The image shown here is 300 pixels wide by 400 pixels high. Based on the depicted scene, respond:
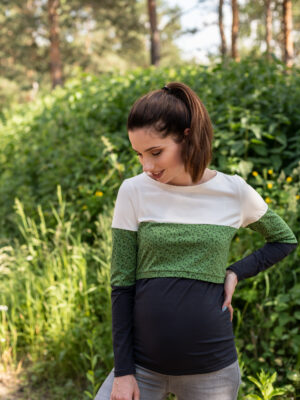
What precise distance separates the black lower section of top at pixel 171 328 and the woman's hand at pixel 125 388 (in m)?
0.02

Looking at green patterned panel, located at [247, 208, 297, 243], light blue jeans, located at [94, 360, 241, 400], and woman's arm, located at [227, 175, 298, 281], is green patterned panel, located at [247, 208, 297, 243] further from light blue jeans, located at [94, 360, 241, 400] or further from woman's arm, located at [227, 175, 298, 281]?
light blue jeans, located at [94, 360, 241, 400]

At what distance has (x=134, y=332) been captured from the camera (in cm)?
143

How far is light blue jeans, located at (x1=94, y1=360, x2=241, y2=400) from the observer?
140 centimetres

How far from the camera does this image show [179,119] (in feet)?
4.42

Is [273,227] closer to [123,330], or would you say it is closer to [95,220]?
[123,330]

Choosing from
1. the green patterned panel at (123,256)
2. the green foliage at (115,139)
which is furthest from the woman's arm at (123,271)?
the green foliage at (115,139)

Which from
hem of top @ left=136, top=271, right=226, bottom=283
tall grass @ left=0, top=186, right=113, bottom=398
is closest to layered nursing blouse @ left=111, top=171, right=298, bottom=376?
hem of top @ left=136, top=271, right=226, bottom=283

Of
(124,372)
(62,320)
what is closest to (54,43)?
(62,320)

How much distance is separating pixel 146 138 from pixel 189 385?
0.80m

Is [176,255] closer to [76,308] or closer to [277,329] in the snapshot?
[277,329]

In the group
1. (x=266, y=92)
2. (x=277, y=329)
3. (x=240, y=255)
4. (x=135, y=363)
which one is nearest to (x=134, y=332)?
(x=135, y=363)

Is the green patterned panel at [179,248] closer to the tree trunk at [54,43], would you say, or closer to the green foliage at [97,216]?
the green foliage at [97,216]

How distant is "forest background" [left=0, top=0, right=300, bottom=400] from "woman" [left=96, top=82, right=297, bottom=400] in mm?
576

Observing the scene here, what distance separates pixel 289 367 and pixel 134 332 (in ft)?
4.59
